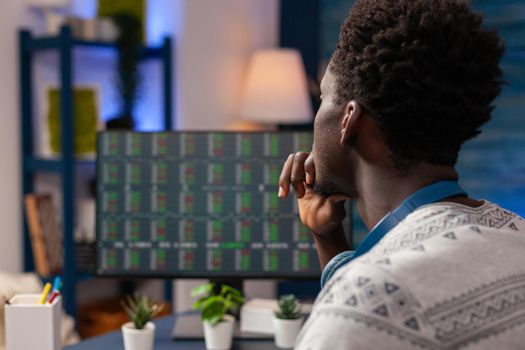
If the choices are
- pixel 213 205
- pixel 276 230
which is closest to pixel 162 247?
pixel 213 205

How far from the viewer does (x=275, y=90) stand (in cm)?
372

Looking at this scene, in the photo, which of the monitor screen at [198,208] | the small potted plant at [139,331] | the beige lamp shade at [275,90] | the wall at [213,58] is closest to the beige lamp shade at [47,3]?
the wall at [213,58]

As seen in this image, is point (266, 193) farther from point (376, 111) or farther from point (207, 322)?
point (376, 111)

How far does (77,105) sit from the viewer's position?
3.10 metres

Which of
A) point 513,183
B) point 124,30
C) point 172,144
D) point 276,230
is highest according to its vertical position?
point 124,30

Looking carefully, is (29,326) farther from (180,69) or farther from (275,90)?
(275,90)

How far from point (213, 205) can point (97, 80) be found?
169 cm

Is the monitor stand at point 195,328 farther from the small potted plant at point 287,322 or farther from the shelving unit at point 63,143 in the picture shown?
→ the shelving unit at point 63,143

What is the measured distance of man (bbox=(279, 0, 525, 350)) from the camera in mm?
772

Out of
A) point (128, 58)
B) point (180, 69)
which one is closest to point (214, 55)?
point (180, 69)

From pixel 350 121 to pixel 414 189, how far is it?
11 cm

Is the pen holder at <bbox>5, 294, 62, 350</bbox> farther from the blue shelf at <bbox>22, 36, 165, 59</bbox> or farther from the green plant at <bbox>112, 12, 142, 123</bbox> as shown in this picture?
the green plant at <bbox>112, 12, 142, 123</bbox>

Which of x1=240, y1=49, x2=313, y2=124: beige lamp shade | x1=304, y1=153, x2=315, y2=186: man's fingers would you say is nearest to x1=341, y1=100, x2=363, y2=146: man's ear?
x1=304, y1=153, x2=315, y2=186: man's fingers

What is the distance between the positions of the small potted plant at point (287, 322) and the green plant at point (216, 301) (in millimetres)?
97
